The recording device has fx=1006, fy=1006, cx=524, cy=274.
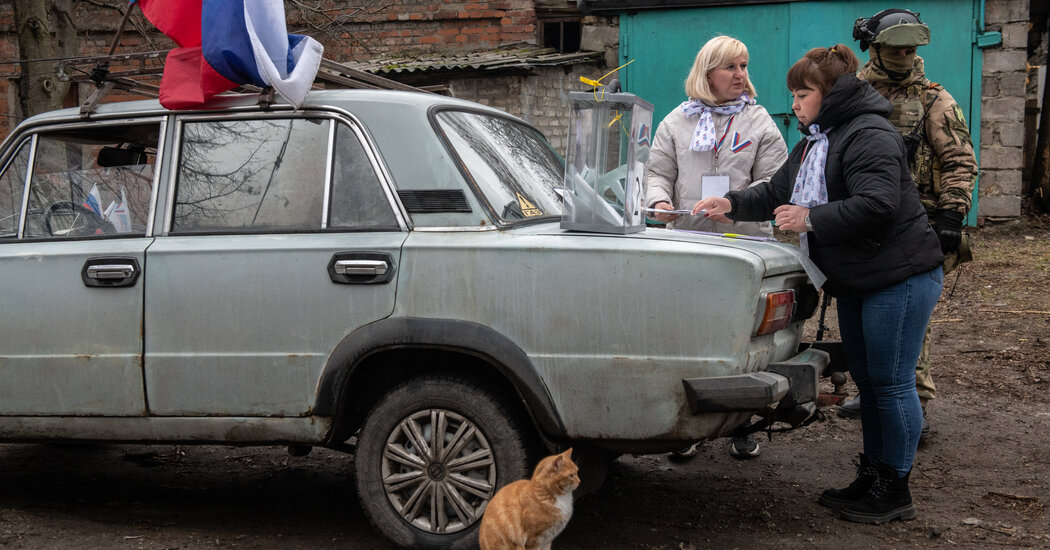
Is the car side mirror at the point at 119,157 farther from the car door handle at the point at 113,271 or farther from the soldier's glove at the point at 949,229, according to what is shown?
the soldier's glove at the point at 949,229

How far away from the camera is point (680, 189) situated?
192 inches

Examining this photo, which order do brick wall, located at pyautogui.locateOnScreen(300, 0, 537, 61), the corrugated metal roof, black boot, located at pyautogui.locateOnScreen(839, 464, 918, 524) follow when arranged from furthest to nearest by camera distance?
brick wall, located at pyautogui.locateOnScreen(300, 0, 537, 61) < the corrugated metal roof < black boot, located at pyautogui.locateOnScreen(839, 464, 918, 524)

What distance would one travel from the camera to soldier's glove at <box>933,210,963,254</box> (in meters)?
4.85

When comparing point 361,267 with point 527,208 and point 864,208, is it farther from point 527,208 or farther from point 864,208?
point 864,208

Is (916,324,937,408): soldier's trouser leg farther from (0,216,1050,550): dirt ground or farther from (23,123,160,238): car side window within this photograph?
(23,123,160,238): car side window

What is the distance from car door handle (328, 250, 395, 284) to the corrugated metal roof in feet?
31.2

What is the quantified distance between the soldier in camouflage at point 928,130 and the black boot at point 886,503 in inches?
52.0

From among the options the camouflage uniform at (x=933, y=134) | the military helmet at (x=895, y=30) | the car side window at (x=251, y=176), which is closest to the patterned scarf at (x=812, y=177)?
the military helmet at (x=895, y=30)

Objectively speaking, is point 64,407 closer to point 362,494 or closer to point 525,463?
point 362,494

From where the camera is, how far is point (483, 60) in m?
13.7

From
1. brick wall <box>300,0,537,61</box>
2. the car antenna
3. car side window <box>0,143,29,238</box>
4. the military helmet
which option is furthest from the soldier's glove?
brick wall <box>300,0,537,61</box>

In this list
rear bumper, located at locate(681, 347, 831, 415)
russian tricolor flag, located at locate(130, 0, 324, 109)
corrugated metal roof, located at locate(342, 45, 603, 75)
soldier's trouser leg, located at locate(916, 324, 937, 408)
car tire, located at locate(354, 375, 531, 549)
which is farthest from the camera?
corrugated metal roof, located at locate(342, 45, 603, 75)

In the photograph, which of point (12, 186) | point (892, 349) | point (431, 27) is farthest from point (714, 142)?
point (431, 27)

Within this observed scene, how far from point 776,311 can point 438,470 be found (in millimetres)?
1339
